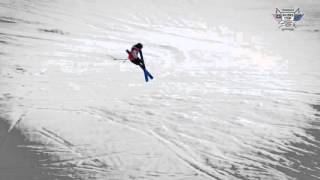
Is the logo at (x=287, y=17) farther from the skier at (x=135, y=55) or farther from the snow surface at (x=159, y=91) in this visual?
the skier at (x=135, y=55)

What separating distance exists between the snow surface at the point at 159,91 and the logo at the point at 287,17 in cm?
10

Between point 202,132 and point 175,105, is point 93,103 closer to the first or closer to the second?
point 175,105

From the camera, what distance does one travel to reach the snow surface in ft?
13.2

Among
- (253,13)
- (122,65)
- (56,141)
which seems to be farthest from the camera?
(253,13)

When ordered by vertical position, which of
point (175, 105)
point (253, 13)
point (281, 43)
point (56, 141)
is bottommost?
point (56, 141)

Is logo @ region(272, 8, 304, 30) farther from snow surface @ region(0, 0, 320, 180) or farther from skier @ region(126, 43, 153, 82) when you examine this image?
skier @ region(126, 43, 153, 82)

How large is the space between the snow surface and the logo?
0.10 metres

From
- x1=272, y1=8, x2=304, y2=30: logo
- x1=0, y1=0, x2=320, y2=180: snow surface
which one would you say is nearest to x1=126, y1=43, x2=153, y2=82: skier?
x1=0, y1=0, x2=320, y2=180: snow surface

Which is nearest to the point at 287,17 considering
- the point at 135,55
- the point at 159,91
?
the point at 159,91

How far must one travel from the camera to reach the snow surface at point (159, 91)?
4027 millimetres

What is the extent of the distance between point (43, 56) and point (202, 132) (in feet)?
7.51

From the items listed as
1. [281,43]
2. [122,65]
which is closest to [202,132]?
[122,65]

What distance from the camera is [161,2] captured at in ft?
24.1

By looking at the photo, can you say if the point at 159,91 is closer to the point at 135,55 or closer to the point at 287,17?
the point at 135,55
